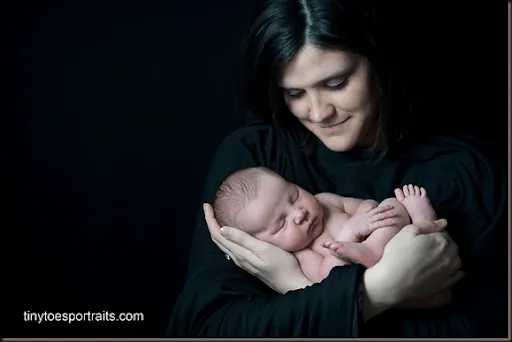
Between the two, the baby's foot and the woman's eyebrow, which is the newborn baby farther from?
the woman's eyebrow

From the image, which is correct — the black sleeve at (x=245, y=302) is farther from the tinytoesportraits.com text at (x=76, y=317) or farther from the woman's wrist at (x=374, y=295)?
the tinytoesportraits.com text at (x=76, y=317)

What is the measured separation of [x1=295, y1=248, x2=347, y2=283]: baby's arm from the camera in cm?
110

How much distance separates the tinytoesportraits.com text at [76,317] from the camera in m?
1.28

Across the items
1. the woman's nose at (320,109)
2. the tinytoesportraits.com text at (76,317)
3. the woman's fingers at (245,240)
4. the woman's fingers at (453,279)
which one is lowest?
the tinytoesportraits.com text at (76,317)

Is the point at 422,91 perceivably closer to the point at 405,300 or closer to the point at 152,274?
the point at 405,300

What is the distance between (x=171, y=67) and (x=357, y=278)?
2.00 ft

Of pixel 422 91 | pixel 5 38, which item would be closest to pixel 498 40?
pixel 422 91

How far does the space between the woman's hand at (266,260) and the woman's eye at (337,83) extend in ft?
0.95

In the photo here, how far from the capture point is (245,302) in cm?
110

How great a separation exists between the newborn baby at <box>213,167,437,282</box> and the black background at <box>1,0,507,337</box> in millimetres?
266

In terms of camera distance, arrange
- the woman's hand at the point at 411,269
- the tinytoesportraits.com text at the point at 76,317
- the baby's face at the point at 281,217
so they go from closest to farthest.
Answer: the woman's hand at the point at 411,269 → the baby's face at the point at 281,217 → the tinytoesportraits.com text at the point at 76,317

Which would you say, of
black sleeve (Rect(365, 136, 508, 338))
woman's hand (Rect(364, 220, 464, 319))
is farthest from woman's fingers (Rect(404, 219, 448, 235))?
black sleeve (Rect(365, 136, 508, 338))

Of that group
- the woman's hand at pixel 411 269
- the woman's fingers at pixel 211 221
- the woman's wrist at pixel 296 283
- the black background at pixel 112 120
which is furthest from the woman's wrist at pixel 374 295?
the black background at pixel 112 120

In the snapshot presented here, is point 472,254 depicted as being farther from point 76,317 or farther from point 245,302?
point 76,317
